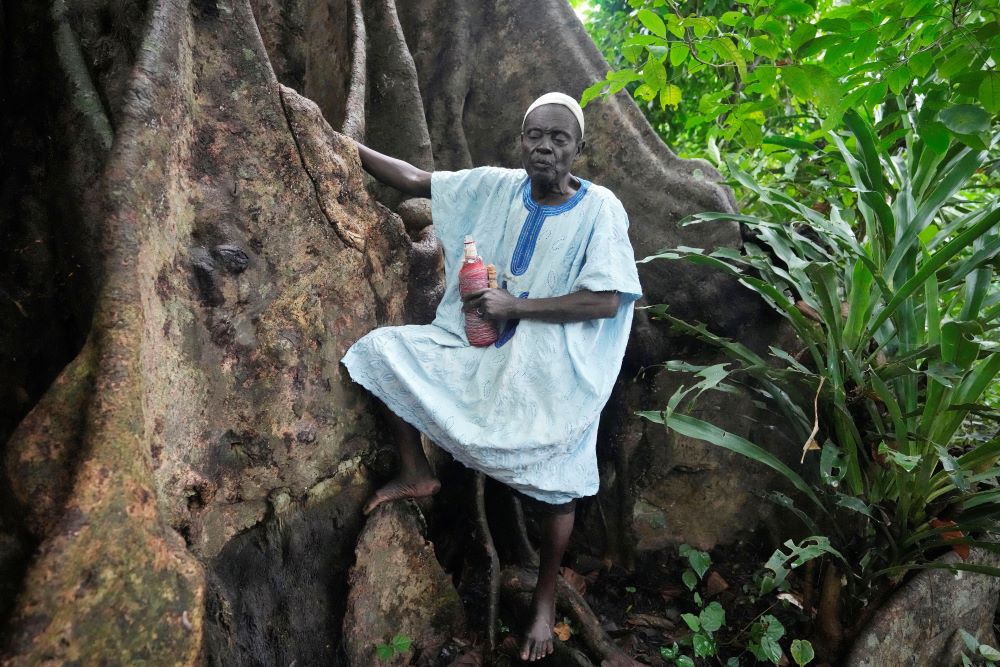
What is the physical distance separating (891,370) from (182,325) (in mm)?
2509

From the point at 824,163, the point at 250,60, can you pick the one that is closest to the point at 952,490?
the point at 824,163

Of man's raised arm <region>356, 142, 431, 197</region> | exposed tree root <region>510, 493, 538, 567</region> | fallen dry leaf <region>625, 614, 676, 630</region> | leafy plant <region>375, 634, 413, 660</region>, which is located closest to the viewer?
leafy plant <region>375, 634, 413, 660</region>

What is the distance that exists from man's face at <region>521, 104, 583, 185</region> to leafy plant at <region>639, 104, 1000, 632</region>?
701mm

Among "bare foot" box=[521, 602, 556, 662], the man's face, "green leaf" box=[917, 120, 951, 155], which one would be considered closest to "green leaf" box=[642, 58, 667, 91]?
the man's face

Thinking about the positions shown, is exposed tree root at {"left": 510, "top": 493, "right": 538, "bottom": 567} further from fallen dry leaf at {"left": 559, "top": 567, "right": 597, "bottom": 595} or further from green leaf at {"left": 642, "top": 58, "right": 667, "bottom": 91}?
green leaf at {"left": 642, "top": 58, "right": 667, "bottom": 91}

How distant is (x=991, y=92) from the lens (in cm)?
139

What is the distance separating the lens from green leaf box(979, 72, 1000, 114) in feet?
4.53

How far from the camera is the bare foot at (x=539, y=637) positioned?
2.48 meters

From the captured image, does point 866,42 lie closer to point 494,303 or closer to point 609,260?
point 609,260

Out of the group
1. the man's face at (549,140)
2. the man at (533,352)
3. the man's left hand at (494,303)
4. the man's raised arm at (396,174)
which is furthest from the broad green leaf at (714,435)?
the man's raised arm at (396,174)

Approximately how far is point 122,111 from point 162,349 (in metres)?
0.69

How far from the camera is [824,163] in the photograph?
4.19 metres

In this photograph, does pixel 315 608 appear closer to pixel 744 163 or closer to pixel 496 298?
pixel 496 298

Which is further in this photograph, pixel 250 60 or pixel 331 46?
pixel 331 46
